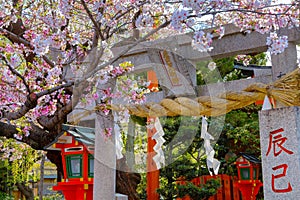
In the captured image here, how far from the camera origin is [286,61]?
3.71 m

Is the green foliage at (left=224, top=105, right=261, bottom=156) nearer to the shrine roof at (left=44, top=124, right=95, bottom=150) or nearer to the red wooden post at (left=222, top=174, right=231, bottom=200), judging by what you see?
the red wooden post at (left=222, top=174, right=231, bottom=200)

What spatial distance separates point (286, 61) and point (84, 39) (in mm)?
2638

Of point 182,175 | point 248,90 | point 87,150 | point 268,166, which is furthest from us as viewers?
point 182,175

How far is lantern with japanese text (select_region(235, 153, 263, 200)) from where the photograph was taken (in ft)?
21.7

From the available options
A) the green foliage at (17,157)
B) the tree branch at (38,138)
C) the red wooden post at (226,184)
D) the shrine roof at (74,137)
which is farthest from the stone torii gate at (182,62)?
the green foliage at (17,157)

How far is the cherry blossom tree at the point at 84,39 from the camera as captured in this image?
3.38 meters

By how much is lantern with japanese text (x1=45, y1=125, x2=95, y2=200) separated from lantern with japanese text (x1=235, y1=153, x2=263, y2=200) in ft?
10.3

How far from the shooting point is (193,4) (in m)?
2.94

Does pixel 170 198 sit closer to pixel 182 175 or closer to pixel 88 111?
pixel 182 175

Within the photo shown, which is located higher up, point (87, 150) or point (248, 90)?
point (248, 90)

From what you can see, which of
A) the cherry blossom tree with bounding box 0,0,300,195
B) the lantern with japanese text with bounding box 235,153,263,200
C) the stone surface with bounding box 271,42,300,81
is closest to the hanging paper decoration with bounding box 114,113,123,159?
the cherry blossom tree with bounding box 0,0,300,195

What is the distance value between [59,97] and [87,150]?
805mm

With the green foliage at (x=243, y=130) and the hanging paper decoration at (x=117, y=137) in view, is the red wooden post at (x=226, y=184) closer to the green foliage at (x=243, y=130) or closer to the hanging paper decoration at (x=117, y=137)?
the green foliage at (x=243, y=130)

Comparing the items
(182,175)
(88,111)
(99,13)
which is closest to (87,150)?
(88,111)
